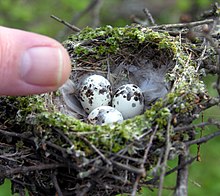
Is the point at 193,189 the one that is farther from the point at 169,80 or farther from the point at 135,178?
the point at 135,178

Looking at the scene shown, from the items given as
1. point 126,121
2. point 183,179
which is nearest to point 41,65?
point 126,121

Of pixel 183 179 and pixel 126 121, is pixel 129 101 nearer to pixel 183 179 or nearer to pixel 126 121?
pixel 126 121

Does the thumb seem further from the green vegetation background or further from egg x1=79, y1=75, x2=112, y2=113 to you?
the green vegetation background

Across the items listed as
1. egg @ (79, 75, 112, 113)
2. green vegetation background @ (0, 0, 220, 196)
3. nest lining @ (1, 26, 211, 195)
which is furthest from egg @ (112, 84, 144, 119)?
green vegetation background @ (0, 0, 220, 196)

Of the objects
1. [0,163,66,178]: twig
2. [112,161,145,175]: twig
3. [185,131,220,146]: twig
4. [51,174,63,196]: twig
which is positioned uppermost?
[185,131,220,146]: twig

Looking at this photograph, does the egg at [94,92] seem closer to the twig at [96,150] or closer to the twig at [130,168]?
the twig at [96,150]

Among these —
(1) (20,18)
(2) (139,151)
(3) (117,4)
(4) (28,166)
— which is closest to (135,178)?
(2) (139,151)

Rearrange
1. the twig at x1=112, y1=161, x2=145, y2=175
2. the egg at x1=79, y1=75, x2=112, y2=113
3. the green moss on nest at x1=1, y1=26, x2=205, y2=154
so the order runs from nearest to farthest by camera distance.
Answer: the twig at x1=112, y1=161, x2=145, y2=175
the green moss on nest at x1=1, y1=26, x2=205, y2=154
the egg at x1=79, y1=75, x2=112, y2=113

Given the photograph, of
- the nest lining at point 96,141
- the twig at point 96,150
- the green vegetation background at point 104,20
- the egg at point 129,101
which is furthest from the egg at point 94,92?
the green vegetation background at point 104,20
